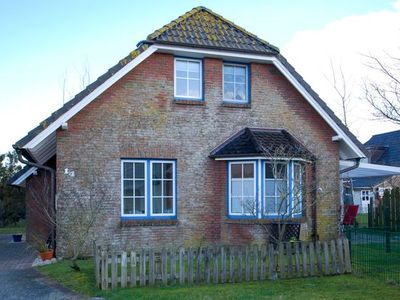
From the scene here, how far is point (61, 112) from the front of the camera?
15531mm

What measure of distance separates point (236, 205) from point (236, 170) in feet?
3.61

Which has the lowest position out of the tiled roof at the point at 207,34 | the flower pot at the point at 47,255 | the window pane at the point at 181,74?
the flower pot at the point at 47,255

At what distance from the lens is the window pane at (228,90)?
1838cm

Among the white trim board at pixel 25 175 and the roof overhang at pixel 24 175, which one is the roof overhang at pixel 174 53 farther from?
the roof overhang at pixel 24 175

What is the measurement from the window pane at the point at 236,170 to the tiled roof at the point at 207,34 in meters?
3.67

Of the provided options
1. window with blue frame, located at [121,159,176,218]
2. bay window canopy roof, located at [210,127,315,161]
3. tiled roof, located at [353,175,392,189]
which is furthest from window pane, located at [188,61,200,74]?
tiled roof, located at [353,175,392,189]

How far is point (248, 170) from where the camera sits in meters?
17.5

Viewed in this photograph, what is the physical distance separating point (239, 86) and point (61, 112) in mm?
6095

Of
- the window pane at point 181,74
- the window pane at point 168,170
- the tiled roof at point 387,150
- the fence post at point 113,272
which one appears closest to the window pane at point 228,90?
the window pane at point 181,74

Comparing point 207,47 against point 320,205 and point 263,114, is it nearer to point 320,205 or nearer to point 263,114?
point 263,114

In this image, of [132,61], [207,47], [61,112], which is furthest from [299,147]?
[61,112]

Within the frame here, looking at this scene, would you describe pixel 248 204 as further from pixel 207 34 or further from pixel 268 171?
pixel 207 34

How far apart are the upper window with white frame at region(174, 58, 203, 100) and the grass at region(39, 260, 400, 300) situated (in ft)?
22.4

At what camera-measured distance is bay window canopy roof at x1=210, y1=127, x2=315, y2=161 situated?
16.9 m
